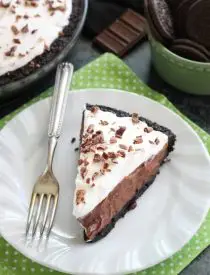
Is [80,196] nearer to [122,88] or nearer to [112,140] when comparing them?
[112,140]

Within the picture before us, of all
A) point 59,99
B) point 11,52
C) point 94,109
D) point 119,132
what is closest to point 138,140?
point 119,132

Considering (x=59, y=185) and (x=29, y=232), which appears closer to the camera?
(x=29, y=232)

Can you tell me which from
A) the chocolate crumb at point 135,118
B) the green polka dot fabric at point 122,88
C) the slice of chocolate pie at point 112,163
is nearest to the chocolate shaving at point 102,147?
the slice of chocolate pie at point 112,163

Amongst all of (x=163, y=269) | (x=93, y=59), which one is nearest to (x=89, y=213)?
(x=163, y=269)

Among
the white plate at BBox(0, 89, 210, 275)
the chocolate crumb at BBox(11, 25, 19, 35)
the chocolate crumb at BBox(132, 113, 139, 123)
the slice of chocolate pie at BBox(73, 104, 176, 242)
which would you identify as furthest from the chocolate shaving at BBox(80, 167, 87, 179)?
the chocolate crumb at BBox(11, 25, 19, 35)

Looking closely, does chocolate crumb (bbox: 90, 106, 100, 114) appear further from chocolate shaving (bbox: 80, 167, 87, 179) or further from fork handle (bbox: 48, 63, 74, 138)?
chocolate shaving (bbox: 80, 167, 87, 179)

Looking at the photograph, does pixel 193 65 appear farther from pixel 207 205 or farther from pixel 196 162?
pixel 207 205

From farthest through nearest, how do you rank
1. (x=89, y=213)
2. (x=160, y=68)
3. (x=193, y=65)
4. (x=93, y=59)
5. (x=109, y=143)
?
1. (x=93, y=59)
2. (x=160, y=68)
3. (x=193, y=65)
4. (x=109, y=143)
5. (x=89, y=213)
